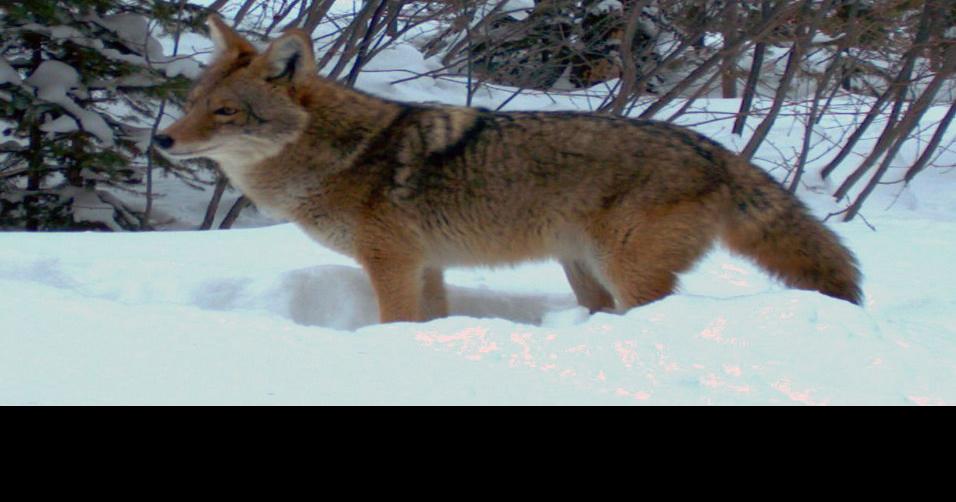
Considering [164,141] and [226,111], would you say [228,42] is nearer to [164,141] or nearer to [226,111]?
[226,111]

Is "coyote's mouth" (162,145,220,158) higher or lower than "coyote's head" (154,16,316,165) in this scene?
lower

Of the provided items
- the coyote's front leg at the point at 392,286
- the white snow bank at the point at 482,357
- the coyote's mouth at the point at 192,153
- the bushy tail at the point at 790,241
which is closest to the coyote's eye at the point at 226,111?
the coyote's mouth at the point at 192,153

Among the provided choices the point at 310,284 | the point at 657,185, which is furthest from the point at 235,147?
the point at 657,185

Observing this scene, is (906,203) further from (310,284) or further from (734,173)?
(310,284)

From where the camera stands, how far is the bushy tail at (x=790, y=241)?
4672mm

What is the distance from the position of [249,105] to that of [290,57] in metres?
0.35

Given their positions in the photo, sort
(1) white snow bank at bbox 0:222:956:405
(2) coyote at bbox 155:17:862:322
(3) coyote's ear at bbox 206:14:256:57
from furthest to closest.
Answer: (3) coyote's ear at bbox 206:14:256:57, (2) coyote at bbox 155:17:862:322, (1) white snow bank at bbox 0:222:956:405

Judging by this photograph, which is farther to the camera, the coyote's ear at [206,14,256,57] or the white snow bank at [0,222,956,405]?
the coyote's ear at [206,14,256,57]

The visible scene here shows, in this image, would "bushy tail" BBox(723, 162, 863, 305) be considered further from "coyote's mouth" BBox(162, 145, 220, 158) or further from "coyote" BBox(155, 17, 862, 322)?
"coyote's mouth" BBox(162, 145, 220, 158)

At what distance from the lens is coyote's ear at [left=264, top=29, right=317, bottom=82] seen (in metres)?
5.04

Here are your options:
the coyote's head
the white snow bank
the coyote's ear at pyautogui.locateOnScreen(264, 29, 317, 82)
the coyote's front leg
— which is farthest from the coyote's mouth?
the white snow bank

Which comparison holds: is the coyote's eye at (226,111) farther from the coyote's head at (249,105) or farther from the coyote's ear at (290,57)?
the coyote's ear at (290,57)

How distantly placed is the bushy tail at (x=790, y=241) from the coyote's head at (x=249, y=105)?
2382 millimetres

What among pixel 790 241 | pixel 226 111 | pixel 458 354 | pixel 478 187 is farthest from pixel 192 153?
pixel 790 241
